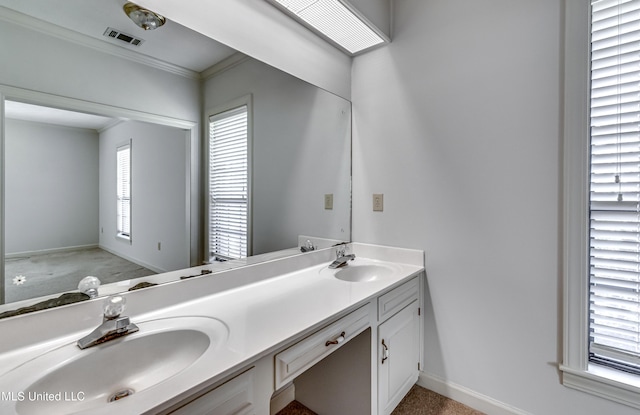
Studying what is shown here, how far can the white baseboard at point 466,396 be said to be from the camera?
4.91 feet

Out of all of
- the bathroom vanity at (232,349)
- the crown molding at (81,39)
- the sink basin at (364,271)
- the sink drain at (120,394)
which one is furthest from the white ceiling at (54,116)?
the sink basin at (364,271)

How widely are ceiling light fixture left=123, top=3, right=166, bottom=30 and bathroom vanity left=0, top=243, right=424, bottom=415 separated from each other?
A: 982 millimetres

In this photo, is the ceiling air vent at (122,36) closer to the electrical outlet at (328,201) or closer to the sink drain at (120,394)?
the sink drain at (120,394)

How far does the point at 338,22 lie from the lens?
65.7 inches

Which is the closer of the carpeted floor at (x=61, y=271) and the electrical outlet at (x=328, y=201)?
the carpeted floor at (x=61, y=271)

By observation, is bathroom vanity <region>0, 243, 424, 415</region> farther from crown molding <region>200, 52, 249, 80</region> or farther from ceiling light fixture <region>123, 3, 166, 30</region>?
ceiling light fixture <region>123, 3, 166, 30</region>

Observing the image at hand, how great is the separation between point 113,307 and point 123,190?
1.46 feet

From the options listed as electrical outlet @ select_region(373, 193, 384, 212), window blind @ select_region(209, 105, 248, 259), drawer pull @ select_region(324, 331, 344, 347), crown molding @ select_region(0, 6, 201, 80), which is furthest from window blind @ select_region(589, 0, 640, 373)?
crown molding @ select_region(0, 6, 201, 80)

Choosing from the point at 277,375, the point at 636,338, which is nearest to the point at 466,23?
the point at 636,338

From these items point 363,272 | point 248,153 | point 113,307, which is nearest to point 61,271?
point 113,307

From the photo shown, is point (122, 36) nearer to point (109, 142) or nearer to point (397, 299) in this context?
point (109, 142)

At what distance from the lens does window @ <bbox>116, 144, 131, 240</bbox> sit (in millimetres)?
1070

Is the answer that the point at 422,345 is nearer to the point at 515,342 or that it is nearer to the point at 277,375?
the point at 515,342

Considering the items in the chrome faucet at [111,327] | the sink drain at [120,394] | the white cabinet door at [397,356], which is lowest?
the white cabinet door at [397,356]
